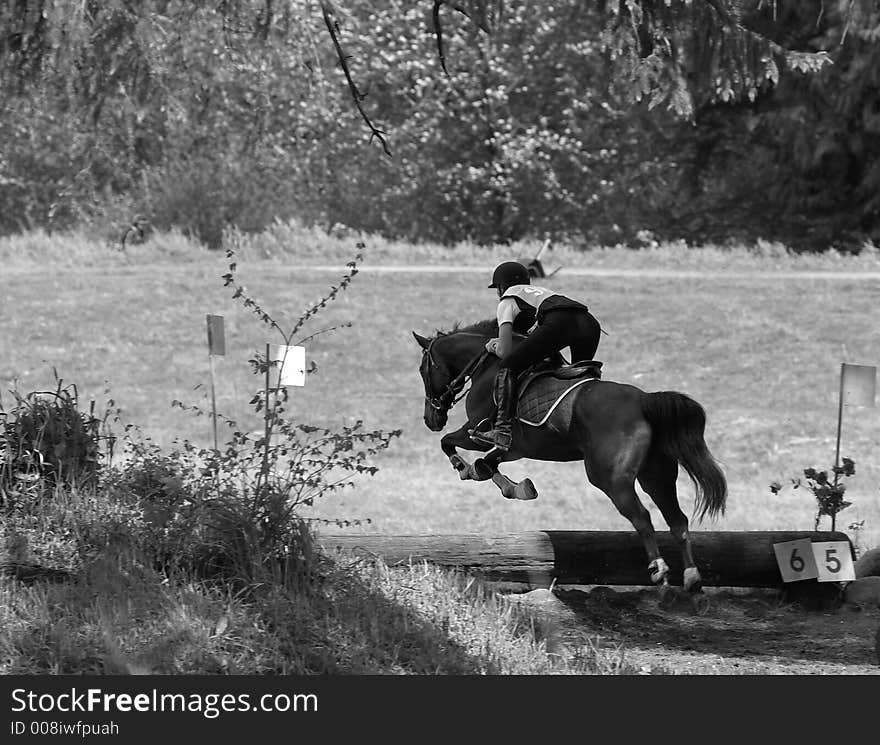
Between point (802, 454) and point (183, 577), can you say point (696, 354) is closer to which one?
point (802, 454)

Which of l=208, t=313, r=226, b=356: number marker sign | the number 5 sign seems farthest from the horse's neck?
l=208, t=313, r=226, b=356: number marker sign

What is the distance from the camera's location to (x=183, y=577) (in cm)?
689

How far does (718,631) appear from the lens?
8.00m

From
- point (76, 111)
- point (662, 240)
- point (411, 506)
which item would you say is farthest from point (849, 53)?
point (76, 111)

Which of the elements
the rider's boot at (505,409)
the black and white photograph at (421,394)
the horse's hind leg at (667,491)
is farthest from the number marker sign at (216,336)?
the horse's hind leg at (667,491)

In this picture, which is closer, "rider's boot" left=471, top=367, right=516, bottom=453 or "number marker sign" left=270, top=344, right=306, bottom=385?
"rider's boot" left=471, top=367, right=516, bottom=453

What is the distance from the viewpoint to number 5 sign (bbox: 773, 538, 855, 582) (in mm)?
8297

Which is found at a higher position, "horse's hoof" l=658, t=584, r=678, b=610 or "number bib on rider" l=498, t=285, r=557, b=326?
"number bib on rider" l=498, t=285, r=557, b=326

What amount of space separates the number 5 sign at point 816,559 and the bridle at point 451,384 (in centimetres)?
223

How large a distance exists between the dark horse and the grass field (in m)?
4.57

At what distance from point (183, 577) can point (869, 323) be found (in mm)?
12797

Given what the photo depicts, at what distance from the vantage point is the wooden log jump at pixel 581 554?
8.12 meters

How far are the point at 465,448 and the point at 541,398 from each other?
1.68 feet

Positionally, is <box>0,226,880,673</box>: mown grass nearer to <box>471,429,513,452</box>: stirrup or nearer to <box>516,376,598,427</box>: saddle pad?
<box>471,429,513,452</box>: stirrup
